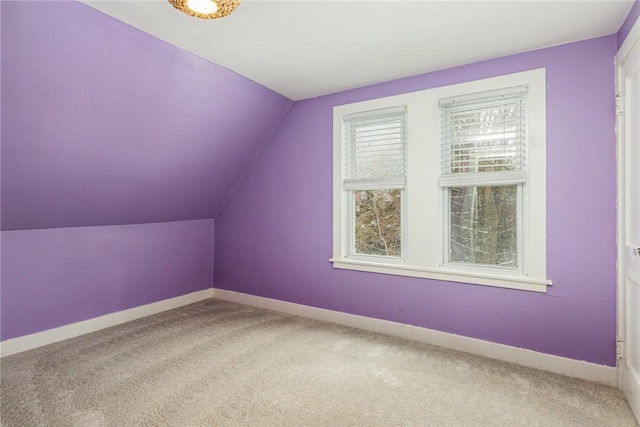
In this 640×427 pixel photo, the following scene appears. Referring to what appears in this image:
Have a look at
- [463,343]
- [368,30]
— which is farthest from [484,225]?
[368,30]

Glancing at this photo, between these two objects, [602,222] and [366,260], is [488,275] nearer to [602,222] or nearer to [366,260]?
[602,222]

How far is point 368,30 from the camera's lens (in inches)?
89.7

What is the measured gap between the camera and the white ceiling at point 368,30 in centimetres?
201

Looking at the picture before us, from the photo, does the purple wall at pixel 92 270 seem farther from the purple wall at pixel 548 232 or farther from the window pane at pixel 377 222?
the window pane at pixel 377 222

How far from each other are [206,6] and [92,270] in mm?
2732

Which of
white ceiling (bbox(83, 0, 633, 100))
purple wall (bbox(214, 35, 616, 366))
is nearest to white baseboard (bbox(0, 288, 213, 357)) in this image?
purple wall (bbox(214, 35, 616, 366))

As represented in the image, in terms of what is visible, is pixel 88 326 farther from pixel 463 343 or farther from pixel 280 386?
pixel 463 343

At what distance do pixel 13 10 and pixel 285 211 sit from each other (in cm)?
259

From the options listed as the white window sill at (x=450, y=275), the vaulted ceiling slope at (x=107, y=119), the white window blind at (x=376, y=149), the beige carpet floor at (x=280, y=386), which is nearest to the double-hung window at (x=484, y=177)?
the white window sill at (x=450, y=275)

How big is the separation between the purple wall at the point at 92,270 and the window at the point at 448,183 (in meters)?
1.91

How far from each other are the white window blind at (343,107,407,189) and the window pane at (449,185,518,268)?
1.78 ft

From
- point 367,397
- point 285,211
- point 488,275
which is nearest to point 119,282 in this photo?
point 285,211

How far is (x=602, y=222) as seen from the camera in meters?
2.35

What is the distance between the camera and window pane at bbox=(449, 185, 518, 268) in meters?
2.74
